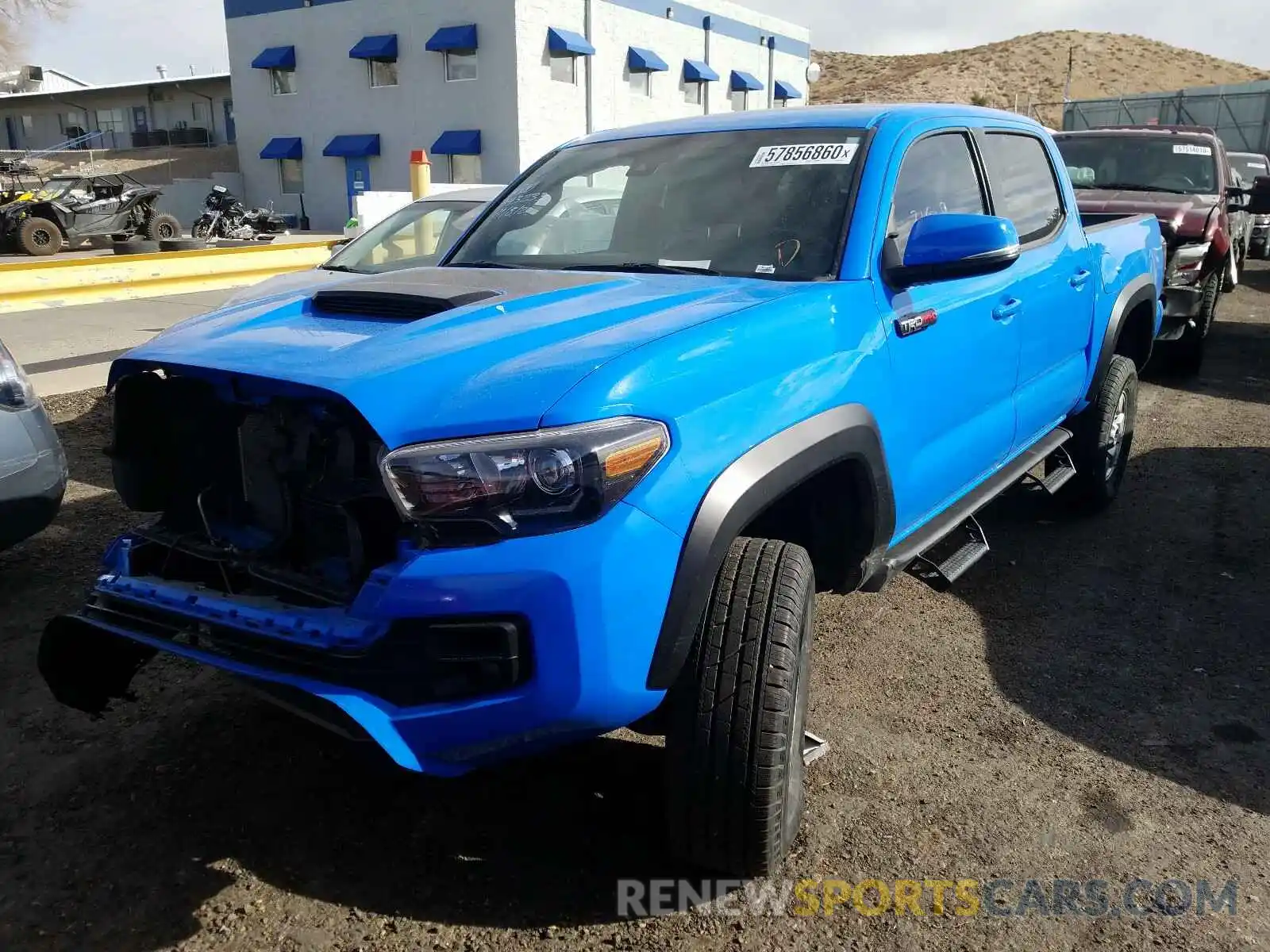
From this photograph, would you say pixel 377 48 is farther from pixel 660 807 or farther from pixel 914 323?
pixel 660 807

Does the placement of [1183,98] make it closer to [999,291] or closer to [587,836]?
[999,291]

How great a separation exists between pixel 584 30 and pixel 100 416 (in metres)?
24.4

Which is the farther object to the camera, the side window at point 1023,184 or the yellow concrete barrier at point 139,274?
the yellow concrete barrier at point 139,274

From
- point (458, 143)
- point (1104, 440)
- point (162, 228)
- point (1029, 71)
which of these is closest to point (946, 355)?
point (1104, 440)

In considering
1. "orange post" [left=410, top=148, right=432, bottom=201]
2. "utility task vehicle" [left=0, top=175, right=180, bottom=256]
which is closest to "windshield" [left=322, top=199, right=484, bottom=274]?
"orange post" [left=410, top=148, right=432, bottom=201]

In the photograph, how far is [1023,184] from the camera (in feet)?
13.6

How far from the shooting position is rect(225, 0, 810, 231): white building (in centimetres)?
2705

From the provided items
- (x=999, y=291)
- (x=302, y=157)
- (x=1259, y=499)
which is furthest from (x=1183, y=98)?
(x=999, y=291)

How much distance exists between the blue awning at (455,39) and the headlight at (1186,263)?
22571 millimetres

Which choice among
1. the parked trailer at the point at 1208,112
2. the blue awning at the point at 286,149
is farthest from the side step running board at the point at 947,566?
the blue awning at the point at 286,149

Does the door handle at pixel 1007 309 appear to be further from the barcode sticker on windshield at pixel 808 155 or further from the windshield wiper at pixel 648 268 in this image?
the windshield wiper at pixel 648 268

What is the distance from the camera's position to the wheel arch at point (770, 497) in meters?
2.10

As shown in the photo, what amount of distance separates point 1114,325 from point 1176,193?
16.5ft

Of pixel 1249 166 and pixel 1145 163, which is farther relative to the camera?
pixel 1249 166
